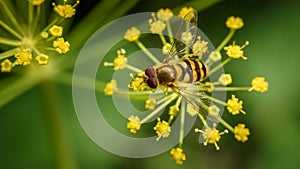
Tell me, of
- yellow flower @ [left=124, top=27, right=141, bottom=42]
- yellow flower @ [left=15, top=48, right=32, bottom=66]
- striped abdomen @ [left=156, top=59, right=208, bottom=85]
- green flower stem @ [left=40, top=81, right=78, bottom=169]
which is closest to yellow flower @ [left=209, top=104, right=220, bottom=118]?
striped abdomen @ [left=156, top=59, right=208, bottom=85]

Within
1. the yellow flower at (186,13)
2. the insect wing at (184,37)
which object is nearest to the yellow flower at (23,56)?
the insect wing at (184,37)

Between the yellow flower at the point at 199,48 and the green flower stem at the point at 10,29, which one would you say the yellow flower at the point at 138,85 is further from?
the green flower stem at the point at 10,29

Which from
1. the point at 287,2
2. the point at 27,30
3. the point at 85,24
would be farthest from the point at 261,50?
the point at 27,30

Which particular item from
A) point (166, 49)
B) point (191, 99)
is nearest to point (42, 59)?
point (166, 49)

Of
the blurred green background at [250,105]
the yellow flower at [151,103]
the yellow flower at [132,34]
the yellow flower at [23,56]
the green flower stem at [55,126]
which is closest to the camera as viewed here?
the yellow flower at [23,56]

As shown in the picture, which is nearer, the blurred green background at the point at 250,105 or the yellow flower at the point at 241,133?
the yellow flower at the point at 241,133

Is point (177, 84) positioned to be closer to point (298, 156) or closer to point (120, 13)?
point (120, 13)

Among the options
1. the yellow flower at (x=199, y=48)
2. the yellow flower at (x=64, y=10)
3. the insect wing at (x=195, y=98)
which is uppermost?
the yellow flower at (x=64, y=10)

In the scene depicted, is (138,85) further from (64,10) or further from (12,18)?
(12,18)
